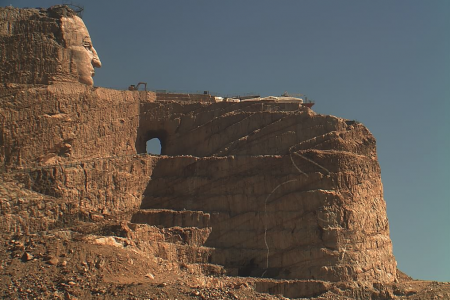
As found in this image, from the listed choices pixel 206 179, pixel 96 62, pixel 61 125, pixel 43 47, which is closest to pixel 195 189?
pixel 206 179

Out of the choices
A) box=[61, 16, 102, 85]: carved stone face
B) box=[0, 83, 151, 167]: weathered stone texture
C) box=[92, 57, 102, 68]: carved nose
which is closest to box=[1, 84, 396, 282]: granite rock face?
→ box=[0, 83, 151, 167]: weathered stone texture

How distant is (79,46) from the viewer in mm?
49594

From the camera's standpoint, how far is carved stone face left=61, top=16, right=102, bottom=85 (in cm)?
4928

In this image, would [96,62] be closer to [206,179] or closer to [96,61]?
[96,61]

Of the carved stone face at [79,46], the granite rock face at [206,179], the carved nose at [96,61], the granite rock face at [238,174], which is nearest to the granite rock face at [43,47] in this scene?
the carved stone face at [79,46]

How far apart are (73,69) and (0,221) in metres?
9.78

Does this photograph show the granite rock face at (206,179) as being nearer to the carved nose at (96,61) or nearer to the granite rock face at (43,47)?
the granite rock face at (43,47)

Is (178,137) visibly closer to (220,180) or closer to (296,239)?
(220,180)

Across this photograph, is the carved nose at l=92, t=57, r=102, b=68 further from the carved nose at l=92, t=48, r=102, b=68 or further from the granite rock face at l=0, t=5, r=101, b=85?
the granite rock face at l=0, t=5, r=101, b=85

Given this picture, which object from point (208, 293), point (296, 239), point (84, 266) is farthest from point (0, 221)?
point (296, 239)

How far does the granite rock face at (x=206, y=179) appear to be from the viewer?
147 feet

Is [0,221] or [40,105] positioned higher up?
[40,105]

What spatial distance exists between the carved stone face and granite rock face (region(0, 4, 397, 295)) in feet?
1.36

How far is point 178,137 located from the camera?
5122 cm
